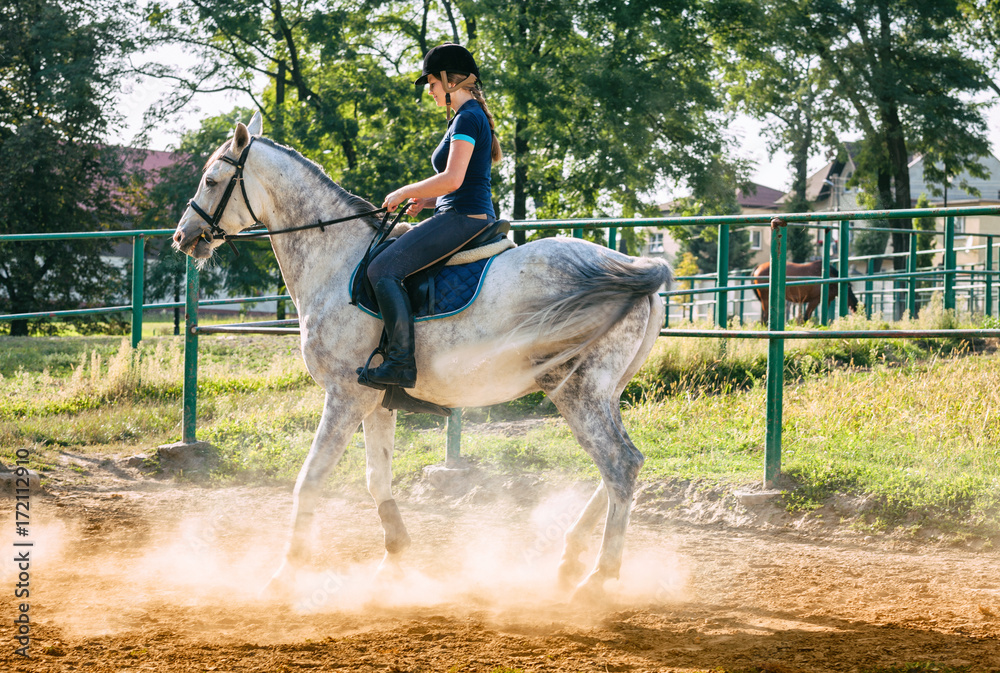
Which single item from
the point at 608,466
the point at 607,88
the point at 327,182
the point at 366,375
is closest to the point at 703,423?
the point at 608,466

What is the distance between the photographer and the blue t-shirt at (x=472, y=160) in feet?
13.2

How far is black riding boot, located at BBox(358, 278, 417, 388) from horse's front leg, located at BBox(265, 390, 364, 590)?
0.31m

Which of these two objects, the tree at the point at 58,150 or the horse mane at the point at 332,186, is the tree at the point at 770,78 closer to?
the tree at the point at 58,150

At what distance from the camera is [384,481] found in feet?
14.7

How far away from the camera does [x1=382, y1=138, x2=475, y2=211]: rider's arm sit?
3.94 metres

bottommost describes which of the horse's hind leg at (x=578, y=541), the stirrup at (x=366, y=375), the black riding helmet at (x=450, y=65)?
the horse's hind leg at (x=578, y=541)

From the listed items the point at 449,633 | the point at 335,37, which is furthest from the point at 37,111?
the point at 449,633

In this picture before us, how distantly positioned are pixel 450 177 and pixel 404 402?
1.14m

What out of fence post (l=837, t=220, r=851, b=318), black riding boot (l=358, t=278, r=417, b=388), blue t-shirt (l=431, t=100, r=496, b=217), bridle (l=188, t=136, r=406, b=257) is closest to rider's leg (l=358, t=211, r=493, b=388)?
black riding boot (l=358, t=278, r=417, b=388)

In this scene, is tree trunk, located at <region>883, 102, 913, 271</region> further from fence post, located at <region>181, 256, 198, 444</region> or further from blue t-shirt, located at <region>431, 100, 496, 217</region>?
blue t-shirt, located at <region>431, 100, 496, 217</region>

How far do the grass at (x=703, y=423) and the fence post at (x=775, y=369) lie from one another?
0.63ft

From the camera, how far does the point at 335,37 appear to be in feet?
69.2

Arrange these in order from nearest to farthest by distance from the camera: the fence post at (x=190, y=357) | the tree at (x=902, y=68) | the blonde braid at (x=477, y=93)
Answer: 1. the blonde braid at (x=477, y=93)
2. the fence post at (x=190, y=357)
3. the tree at (x=902, y=68)

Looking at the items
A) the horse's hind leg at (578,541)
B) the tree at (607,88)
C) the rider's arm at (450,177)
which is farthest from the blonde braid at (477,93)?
the tree at (607,88)
